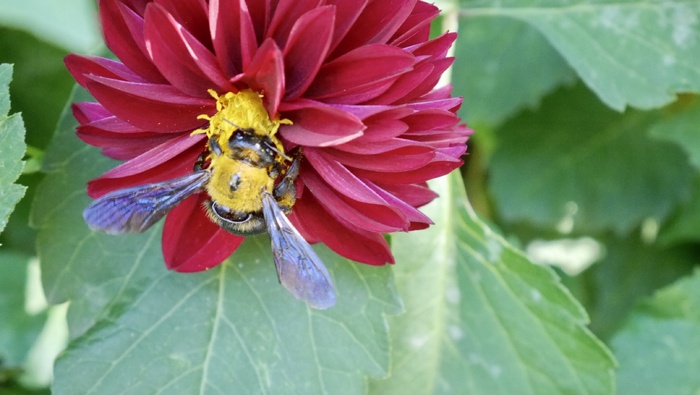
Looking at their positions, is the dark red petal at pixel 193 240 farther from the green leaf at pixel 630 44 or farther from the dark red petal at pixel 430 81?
the green leaf at pixel 630 44

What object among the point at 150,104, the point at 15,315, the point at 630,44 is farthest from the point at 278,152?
the point at 15,315

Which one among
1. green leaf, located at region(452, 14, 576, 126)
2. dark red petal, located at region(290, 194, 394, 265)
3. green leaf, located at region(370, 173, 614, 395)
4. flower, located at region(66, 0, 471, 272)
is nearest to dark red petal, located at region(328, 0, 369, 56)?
flower, located at region(66, 0, 471, 272)

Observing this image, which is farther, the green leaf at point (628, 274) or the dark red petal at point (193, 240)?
the green leaf at point (628, 274)

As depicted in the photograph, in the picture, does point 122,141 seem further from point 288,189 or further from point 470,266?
point 470,266

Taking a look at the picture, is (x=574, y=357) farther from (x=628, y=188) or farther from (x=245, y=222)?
(x=628, y=188)

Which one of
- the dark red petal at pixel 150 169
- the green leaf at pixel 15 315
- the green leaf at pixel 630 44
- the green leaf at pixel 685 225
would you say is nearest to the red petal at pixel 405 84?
the dark red petal at pixel 150 169
